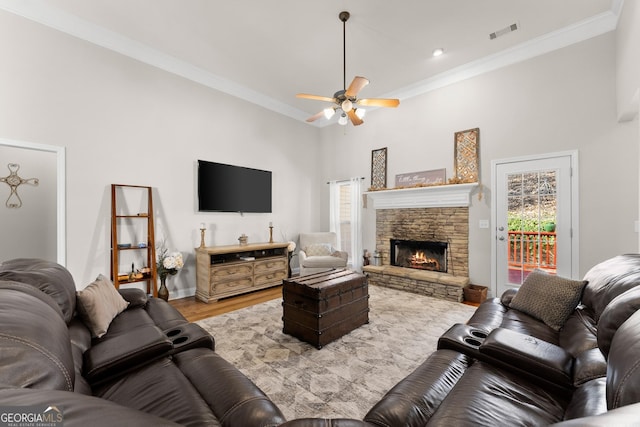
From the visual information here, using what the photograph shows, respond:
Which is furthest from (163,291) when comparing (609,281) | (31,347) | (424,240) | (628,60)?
(628,60)

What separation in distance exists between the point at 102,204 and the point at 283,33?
3.14 meters

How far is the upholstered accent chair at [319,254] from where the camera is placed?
475cm

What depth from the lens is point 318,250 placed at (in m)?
5.17

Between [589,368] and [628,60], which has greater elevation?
[628,60]

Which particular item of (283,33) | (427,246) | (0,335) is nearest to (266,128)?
(283,33)

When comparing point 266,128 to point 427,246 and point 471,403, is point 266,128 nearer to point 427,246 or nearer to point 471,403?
point 427,246

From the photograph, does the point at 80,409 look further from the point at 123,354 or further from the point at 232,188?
the point at 232,188

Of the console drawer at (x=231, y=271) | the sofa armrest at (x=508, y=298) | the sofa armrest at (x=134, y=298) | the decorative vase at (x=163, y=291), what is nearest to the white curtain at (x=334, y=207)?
the console drawer at (x=231, y=271)

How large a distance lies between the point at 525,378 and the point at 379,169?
14.3ft

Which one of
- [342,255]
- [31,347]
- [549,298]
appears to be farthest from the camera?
[342,255]

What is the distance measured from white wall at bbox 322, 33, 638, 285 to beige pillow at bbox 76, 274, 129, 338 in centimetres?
445

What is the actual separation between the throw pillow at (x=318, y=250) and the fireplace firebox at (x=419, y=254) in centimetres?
121

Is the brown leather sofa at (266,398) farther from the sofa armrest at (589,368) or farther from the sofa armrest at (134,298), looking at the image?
the sofa armrest at (134,298)

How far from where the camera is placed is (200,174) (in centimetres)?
432
